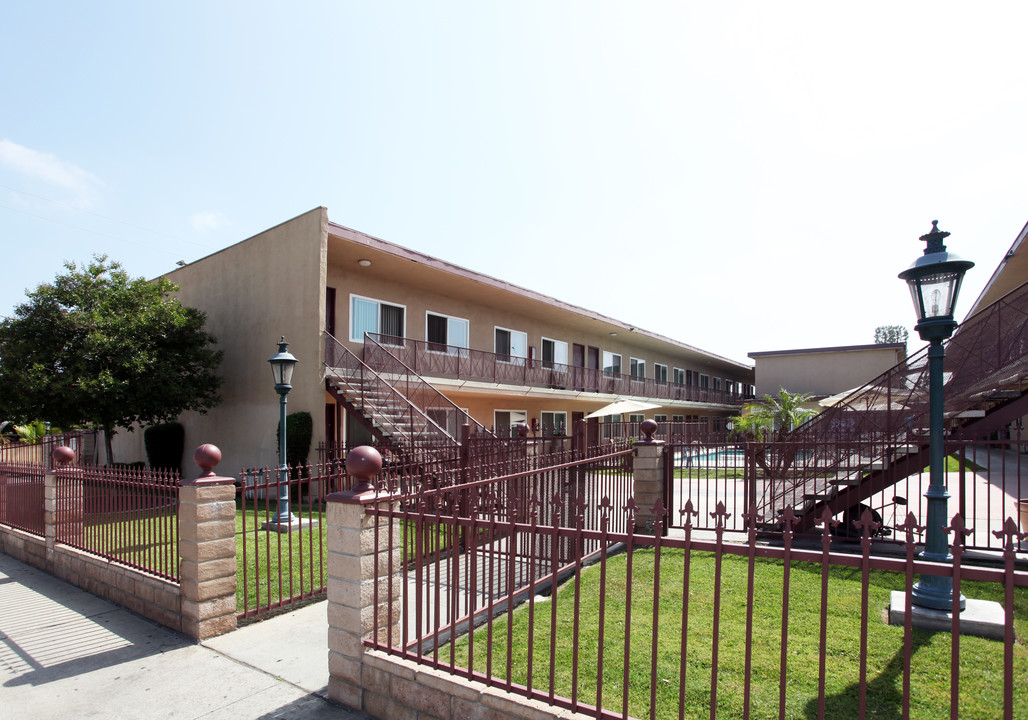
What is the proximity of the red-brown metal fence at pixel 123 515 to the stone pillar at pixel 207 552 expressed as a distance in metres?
0.33

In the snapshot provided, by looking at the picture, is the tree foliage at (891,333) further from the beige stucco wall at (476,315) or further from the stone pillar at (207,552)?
the stone pillar at (207,552)

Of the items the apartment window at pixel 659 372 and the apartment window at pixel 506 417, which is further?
the apartment window at pixel 659 372

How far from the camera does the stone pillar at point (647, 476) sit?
787 cm

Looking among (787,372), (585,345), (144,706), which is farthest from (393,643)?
(787,372)

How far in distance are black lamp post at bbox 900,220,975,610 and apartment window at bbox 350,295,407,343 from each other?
13188 mm

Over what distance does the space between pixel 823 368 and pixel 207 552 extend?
119 feet

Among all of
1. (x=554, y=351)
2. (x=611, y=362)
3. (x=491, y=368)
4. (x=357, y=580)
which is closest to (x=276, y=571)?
(x=357, y=580)

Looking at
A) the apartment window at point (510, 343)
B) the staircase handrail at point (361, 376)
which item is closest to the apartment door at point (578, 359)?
the apartment window at point (510, 343)

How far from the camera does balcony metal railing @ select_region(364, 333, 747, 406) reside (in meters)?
16.3

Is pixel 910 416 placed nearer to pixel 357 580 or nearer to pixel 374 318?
pixel 357 580

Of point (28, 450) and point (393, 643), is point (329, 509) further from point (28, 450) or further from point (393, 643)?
point (28, 450)

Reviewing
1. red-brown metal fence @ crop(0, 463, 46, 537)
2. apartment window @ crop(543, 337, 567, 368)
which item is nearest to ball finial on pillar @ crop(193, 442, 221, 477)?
red-brown metal fence @ crop(0, 463, 46, 537)

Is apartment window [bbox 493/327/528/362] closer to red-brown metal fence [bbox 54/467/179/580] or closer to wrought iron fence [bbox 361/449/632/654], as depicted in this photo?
wrought iron fence [bbox 361/449/632/654]

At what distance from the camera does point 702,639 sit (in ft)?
14.6
